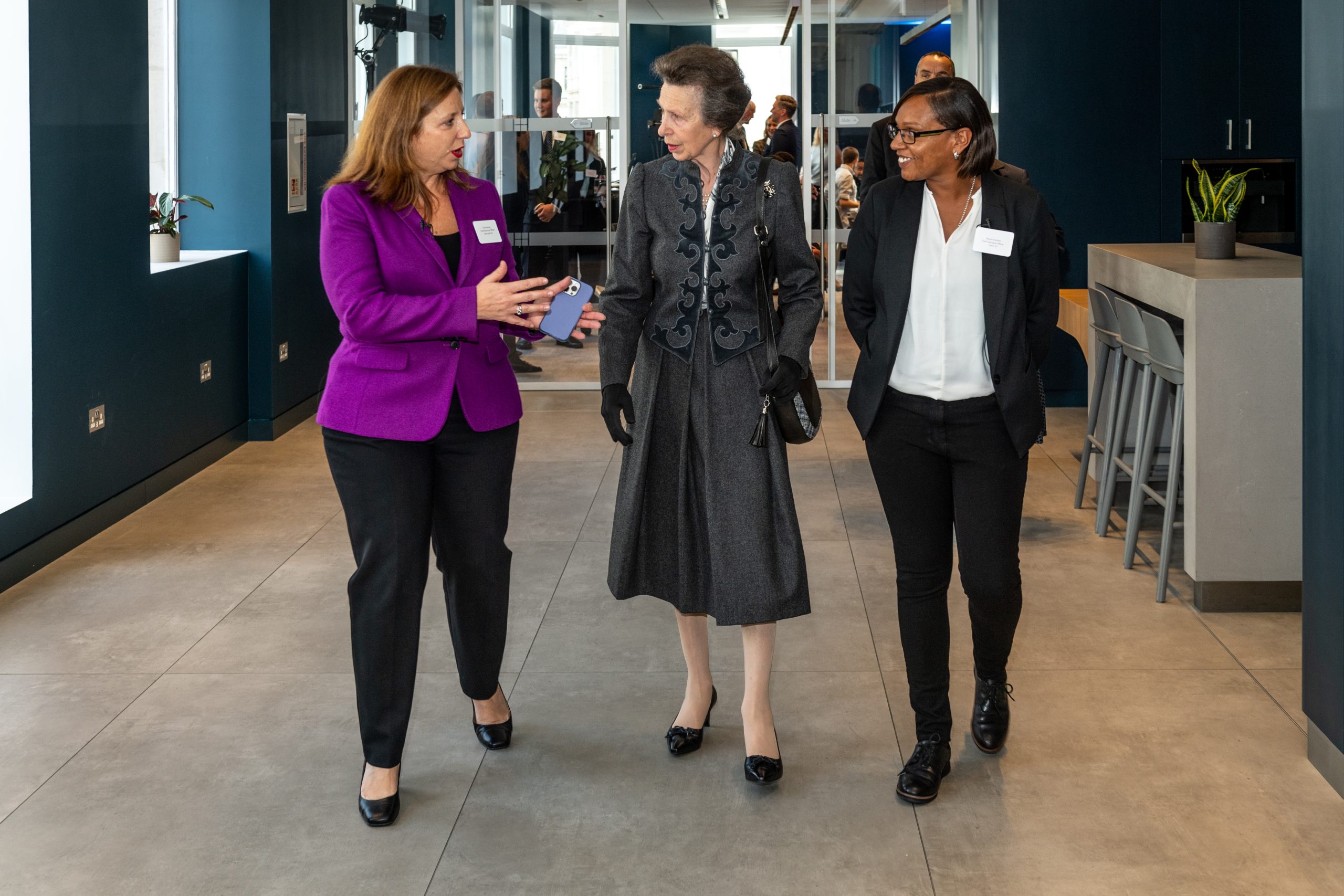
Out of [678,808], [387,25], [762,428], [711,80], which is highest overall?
[387,25]

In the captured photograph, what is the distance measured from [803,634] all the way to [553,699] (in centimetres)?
89

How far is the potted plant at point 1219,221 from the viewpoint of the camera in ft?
16.0

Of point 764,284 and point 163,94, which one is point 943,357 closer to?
point 764,284

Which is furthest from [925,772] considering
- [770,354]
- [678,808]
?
[770,354]

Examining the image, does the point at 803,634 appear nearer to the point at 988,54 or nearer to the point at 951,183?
the point at 951,183

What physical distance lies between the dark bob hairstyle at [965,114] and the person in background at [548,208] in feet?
20.5

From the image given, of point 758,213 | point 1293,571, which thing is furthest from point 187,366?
point 1293,571

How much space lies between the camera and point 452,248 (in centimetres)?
296

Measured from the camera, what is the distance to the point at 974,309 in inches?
114

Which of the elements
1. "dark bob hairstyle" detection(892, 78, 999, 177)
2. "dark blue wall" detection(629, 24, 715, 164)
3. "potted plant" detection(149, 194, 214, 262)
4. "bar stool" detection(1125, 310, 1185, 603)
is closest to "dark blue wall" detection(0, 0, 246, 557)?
"potted plant" detection(149, 194, 214, 262)

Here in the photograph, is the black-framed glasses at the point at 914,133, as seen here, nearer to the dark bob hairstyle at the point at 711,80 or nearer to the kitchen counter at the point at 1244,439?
the dark bob hairstyle at the point at 711,80

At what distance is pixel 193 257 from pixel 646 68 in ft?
11.5

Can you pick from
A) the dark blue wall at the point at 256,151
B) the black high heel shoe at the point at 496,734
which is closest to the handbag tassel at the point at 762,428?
the black high heel shoe at the point at 496,734

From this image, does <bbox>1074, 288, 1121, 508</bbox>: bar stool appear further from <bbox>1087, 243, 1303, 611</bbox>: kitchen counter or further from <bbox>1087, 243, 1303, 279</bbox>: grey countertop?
<bbox>1087, 243, 1303, 611</bbox>: kitchen counter
